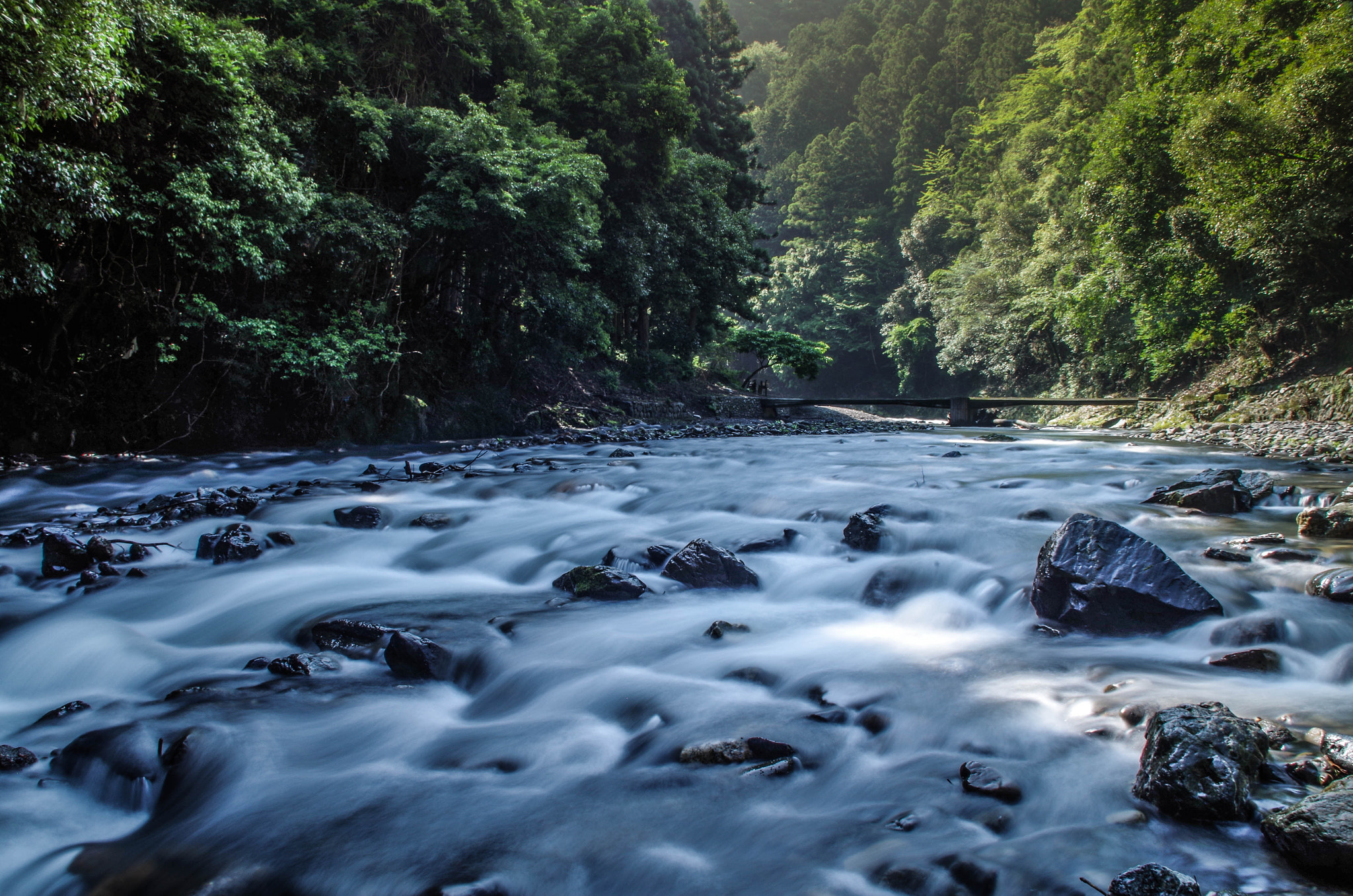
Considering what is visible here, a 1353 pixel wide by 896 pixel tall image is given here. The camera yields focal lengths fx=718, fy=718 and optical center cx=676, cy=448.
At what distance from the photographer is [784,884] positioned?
2053 millimetres

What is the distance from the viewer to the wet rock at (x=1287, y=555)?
175 inches

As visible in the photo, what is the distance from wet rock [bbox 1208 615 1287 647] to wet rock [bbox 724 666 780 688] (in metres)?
2.21

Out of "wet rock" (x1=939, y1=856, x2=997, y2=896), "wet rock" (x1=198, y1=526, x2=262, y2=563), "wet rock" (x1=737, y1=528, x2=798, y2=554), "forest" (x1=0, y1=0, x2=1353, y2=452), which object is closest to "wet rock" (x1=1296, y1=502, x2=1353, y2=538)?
"wet rock" (x1=737, y1=528, x2=798, y2=554)

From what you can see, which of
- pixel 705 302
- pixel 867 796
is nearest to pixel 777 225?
pixel 705 302

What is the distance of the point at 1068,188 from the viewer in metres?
27.5

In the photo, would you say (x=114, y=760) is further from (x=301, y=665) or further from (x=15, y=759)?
(x=301, y=665)

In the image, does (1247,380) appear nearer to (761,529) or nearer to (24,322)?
(761,529)

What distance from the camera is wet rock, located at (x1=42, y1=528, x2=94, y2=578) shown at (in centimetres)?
512

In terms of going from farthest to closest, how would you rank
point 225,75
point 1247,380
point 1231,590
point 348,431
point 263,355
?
point 1247,380 < point 348,431 < point 263,355 < point 225,75 < point 1231,590

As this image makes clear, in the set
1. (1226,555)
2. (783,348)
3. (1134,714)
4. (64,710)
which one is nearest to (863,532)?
(1226,555)

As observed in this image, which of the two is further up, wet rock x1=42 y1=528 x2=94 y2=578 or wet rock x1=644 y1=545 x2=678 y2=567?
wet rock x1=42 y1=528 x2=94 y2=578

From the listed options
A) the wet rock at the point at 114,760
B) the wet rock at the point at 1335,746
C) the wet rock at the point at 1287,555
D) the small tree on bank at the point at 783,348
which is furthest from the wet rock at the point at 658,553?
the small tree on bank at the point at 783,348

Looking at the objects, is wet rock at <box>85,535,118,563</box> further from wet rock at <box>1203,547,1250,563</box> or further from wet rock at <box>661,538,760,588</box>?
wet rock at <box>1203,547,1250,563</box>

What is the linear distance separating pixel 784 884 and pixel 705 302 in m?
23.3
